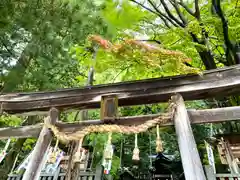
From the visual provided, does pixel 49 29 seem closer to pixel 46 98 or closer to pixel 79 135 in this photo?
pixel 46 98

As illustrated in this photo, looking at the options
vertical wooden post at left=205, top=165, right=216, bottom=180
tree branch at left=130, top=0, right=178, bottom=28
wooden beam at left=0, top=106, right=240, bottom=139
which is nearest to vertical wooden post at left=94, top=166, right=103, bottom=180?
wooden beam at left=0, top=106, right=240, bottom=139

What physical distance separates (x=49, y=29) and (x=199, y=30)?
132 inches

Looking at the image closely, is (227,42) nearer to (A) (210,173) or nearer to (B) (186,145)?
(A) (210,173)

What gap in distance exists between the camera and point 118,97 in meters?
3.76

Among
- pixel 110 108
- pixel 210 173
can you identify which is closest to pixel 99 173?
pixel 110 108

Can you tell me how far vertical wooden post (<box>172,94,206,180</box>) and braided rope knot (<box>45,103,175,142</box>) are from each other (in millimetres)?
141

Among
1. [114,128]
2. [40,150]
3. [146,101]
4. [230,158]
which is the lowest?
[40,150]

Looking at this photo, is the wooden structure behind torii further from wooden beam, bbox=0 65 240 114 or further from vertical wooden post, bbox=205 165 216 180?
vertical wooden post, bbox=205 165 216 180

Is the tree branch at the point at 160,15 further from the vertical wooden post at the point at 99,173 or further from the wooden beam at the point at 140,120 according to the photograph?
the vertical wooden post at the point at 99,173

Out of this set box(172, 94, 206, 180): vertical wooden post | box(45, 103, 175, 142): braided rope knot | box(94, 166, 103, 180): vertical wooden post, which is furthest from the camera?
box(94, 166, 103, 180): vertical wooden post

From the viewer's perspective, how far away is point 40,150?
3637 mm

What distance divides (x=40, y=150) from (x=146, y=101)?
1988mm

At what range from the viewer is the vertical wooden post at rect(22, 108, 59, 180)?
3379mm

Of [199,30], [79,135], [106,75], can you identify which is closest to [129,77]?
[106,75]
